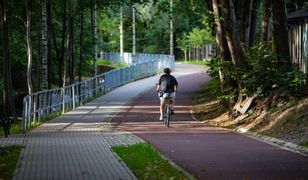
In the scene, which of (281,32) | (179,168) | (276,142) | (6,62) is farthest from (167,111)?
(179,168)

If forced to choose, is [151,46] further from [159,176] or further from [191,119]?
[159,176]

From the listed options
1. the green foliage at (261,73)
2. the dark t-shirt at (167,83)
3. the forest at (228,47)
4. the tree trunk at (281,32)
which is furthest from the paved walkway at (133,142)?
the tree trunk at (281,32)

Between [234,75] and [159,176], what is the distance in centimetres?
1090

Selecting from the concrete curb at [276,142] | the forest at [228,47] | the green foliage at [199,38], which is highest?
the green foliage at [199,38]

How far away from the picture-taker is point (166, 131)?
17625 millimetres

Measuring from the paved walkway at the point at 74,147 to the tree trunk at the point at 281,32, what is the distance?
5868 mm

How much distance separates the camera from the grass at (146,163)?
32.1 ft

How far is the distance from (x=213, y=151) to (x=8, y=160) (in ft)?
14.0

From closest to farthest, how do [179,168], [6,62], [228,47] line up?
[179,168] < [228,47] < [6,62]

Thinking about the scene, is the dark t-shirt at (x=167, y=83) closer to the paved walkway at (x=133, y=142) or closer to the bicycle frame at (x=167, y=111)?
the bicycle frame at (x=167, y=111)

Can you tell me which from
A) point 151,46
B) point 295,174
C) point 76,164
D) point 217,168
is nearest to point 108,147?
point 76,164

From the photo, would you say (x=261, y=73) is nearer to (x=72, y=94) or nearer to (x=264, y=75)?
(x=264, y=75)

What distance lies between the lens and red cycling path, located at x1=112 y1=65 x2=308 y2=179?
32.3 ft

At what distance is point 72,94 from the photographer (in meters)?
27.0
